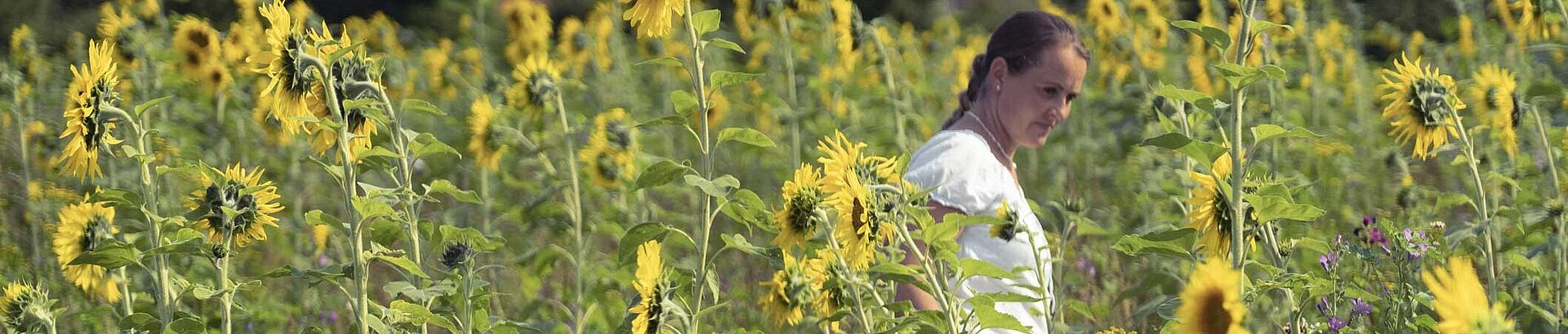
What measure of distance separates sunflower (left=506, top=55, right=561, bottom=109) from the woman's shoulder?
1200mm

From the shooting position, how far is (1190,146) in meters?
1.93

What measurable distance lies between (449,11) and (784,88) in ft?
22.9

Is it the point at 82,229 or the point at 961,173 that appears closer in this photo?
the point at 82,229

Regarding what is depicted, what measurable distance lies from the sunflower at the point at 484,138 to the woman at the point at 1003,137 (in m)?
1.28

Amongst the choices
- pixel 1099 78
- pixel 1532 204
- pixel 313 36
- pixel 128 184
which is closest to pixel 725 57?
pixel 1099 78

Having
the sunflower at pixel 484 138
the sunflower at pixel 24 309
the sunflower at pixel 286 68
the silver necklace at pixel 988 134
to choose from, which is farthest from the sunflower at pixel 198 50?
the silver necklace at pixel 988 134

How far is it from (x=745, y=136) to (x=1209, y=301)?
0.95 meters

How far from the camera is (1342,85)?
312 inches

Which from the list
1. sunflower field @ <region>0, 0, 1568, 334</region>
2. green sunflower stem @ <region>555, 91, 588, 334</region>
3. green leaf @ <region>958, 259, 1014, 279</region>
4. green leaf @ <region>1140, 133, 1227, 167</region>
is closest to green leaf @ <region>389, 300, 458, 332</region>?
sunflower field @ <region>0, 0, 1568, 334</region>

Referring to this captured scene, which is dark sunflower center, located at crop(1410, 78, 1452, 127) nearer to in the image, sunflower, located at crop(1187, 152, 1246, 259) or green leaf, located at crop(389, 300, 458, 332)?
sunflower, located at crop(1187, 152, 1246, 259)

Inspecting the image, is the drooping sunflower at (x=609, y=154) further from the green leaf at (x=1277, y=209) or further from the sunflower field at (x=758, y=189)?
the green leaf at (x=1277, y=209)

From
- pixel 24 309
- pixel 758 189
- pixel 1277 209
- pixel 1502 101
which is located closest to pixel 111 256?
pixel 24 309

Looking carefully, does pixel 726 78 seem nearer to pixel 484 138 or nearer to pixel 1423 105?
pixel 1423 105

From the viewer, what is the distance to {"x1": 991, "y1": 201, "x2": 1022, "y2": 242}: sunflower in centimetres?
226
